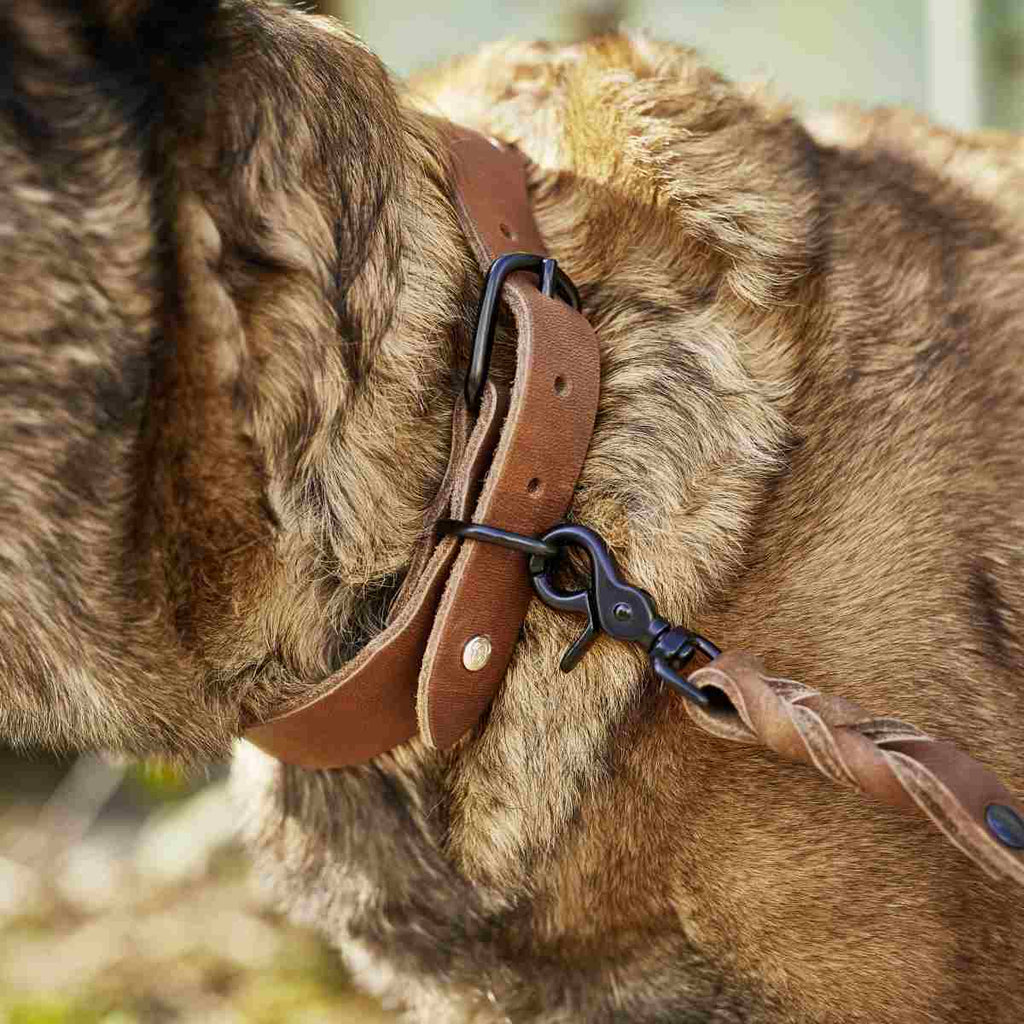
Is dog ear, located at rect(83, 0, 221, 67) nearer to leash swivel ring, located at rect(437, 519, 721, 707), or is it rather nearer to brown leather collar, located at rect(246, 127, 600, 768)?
brown leather collar, located at rect(246, 127, 600, 768)

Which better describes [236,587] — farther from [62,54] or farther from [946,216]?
[946,216]

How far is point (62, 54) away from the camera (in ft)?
3.74

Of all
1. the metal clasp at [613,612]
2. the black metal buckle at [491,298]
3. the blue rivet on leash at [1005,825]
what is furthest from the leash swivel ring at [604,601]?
the blue rivet on leash at [1005,825]

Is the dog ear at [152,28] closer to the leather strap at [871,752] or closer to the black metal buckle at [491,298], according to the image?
the black metal buckle at [491,298]

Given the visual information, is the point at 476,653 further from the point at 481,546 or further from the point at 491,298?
the point at 491,298

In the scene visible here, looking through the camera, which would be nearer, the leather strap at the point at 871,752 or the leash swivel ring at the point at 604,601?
the leather strap at the point at 871,752

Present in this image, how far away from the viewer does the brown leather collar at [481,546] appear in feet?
4.33

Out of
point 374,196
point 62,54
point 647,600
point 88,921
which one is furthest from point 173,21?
point 88,921

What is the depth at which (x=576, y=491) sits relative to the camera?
4.65 ft

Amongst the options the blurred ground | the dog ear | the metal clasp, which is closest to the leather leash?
the metal clasp

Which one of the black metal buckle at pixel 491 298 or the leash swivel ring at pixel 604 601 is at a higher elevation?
the black metal buckle at pixel 491 298

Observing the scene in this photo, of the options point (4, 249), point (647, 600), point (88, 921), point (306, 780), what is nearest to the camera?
point (4, 249)

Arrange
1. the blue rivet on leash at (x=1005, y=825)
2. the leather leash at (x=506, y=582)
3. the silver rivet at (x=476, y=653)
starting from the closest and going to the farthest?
the blue rivet on leash at (x=1005, y=825) → the leather leash at (x=506, y=582) → the silver rivet at (x=476, y=653)

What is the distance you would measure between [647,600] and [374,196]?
58 centimetres
